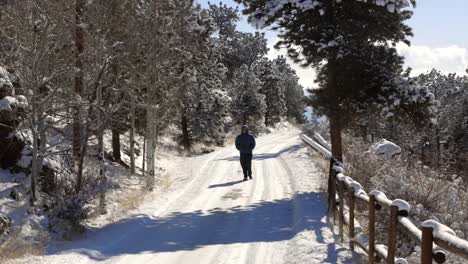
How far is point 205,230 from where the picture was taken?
11.6m

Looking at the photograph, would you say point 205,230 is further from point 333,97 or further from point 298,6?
point 298,6

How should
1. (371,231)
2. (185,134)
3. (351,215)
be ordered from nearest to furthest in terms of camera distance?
1. (371,231)
2. (351,215)
3. (185,134)

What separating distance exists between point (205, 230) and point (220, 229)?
347mm

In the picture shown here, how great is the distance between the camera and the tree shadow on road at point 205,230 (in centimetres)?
993

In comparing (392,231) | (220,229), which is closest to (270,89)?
(220,229)

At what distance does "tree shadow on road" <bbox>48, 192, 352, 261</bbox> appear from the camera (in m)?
9.93

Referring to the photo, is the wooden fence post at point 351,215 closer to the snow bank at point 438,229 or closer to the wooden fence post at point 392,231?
the wooden fence post at point 392,231

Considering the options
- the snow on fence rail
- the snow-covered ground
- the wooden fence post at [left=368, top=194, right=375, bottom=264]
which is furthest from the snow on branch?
the wooden fence post at [left=368, top=194, right=375, bottom=264]

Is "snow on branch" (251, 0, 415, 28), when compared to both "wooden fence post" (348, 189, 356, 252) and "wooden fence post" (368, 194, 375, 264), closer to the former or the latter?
"wooden fence post" (348, 189, 356, 252)

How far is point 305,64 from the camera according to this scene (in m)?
16.2

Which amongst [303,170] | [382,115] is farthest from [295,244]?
[303,170]

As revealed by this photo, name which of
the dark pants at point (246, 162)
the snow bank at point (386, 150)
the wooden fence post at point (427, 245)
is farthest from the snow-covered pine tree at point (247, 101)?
the wooden fence post at point (427, 245)

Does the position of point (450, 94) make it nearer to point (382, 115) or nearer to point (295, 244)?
point (382, 115)

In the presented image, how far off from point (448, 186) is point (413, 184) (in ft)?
2.20
